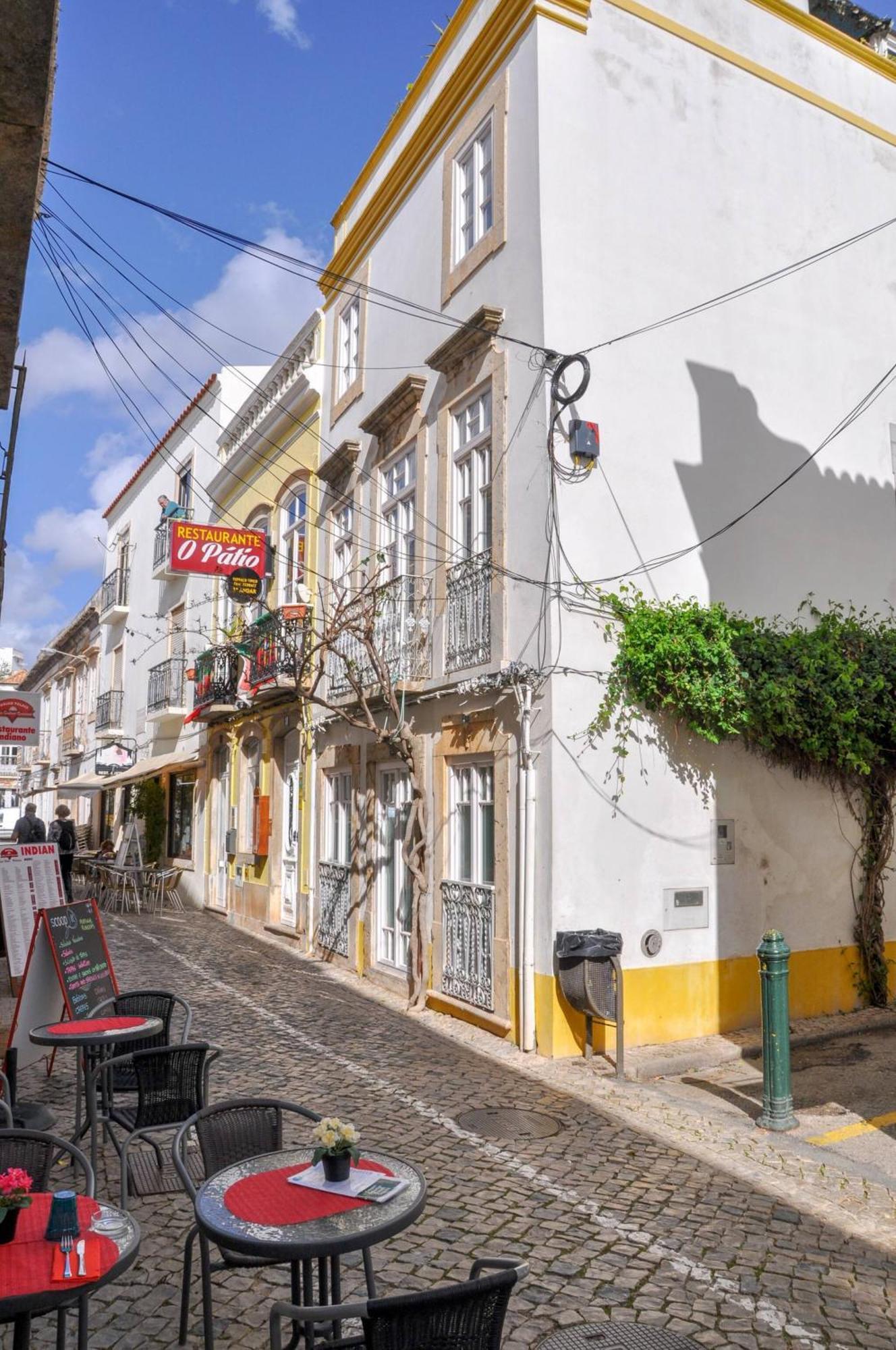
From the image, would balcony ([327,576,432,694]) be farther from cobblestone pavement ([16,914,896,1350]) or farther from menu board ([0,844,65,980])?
cobblestone pavement ([16,914,896,1350])

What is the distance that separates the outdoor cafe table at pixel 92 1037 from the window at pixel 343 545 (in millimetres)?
8635

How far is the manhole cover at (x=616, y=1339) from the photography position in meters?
3.32

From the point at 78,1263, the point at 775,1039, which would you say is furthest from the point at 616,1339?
the point at 775,1039

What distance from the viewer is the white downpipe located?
367 inches

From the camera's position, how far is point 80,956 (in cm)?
754

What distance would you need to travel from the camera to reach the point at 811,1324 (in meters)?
4.47

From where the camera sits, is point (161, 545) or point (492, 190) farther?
point (161, 545)

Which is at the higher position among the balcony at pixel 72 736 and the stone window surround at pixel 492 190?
the stone window surround at pixel 492 190

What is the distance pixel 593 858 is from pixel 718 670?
206cm

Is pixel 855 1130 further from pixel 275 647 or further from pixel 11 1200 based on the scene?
pixel 275 647

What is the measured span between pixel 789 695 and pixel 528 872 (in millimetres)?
2950

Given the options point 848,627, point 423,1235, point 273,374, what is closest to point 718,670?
point 848,627

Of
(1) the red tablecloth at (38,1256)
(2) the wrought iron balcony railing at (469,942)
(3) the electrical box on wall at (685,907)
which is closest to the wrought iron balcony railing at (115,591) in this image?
(2) the wrought iron balcony railing at (469,942)

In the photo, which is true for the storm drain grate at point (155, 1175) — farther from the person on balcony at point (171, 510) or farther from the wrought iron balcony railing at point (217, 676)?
the person on balcony at point (171, 510)
